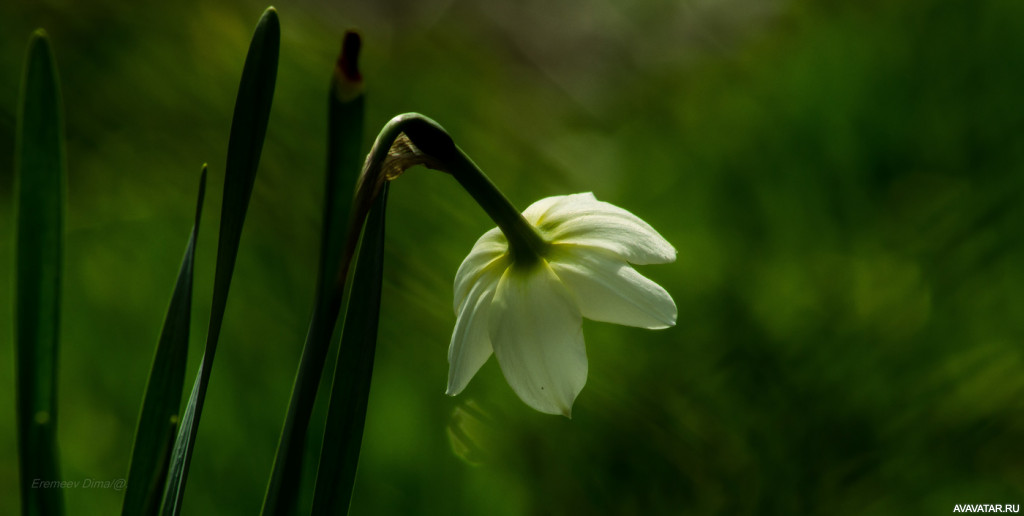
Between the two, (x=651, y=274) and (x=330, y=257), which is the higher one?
(x=651, y=274)

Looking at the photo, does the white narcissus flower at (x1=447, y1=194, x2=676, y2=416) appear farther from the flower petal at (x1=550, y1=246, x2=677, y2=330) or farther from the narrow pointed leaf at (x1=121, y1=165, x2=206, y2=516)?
the narrow pointed leaf at (x1=121, y1=165, x2=206, y2=516)

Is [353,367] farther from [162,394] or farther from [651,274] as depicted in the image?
[651,274]

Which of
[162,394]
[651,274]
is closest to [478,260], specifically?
[162,394]

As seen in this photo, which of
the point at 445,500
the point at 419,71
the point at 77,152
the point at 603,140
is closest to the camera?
the point at 445,500

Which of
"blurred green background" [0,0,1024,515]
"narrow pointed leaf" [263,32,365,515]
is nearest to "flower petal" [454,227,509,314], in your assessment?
"narrow pointed leaf" [263,32,365,515]

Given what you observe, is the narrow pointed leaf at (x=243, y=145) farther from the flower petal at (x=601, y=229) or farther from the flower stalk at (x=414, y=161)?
the flower petal at (x=601, y=229)

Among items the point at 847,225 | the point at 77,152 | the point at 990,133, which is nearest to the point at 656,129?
the point at 847,225

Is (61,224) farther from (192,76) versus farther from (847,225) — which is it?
(847,225)
